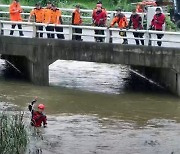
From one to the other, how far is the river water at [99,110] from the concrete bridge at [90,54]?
0.57 meters

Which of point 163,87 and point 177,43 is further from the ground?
point 177,43

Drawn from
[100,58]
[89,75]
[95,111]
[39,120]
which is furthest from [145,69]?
Result: [39,120]

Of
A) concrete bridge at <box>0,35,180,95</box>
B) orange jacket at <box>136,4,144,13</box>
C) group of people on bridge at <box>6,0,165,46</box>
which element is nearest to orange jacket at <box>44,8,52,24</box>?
group of people on bridge at <box>6,0,165,46</box>

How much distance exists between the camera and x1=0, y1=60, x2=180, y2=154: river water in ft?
51.6

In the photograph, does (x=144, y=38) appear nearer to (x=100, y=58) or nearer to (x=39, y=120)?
(x=100, y=58)

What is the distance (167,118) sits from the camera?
61.7 feet

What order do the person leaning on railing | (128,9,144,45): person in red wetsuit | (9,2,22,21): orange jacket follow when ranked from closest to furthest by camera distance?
(128,9,144,45): person in red wetsuit → the person leaning on railing → (9,2,22,21): orange jacket

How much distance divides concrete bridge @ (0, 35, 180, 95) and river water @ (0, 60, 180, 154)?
0.57 metres

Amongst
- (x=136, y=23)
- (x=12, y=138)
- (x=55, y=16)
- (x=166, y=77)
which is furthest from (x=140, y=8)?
(x=12, y=138)

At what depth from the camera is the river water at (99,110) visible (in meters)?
15.7

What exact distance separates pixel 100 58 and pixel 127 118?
3.42 metres

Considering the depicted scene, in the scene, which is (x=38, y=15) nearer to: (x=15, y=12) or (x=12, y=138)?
(x=15, y=12)

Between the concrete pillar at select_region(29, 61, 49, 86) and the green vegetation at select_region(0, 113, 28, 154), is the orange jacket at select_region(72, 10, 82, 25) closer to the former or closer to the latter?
the concrete pillar at select_region(29, 61, 49, 86)

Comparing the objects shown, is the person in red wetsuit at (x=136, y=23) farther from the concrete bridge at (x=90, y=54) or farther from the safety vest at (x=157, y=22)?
the concrete bridge at (x=90, y=54)
